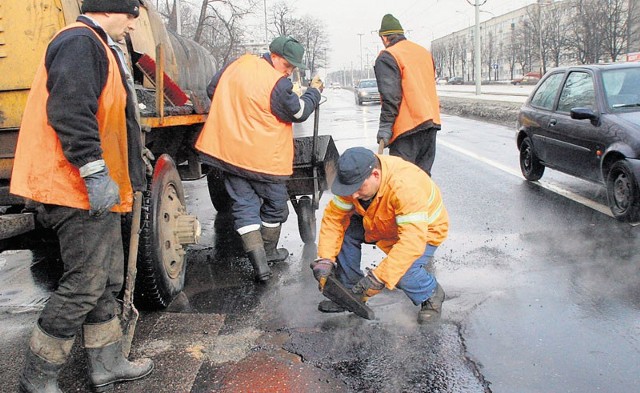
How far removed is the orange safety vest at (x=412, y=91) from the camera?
5.06 m

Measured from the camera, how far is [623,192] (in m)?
5.70

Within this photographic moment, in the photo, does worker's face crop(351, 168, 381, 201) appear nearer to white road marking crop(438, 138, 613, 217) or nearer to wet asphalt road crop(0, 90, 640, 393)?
wet asphalt road crop(0, 90, 640, 393)

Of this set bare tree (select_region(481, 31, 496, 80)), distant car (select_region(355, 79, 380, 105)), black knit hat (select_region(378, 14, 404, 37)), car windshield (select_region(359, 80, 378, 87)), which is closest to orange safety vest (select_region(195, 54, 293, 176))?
black knit hat (select_region(378, 14, 404, 37))

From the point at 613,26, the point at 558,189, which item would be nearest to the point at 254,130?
the point at 558,189

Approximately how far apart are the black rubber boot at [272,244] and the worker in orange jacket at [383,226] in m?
1.00

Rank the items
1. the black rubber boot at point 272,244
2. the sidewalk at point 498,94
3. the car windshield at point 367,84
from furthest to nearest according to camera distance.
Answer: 1. the car windshield at point 367,84
2. the sidewalk at point 498,94
3. the black rubber boot at point 272,244

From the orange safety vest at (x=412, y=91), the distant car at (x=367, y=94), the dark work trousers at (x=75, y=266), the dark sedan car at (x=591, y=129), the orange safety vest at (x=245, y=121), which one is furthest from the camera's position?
the distant car at (x=367, y=94)

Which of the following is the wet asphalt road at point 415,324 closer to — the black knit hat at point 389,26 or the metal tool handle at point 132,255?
the metal tool handle at point 132,255

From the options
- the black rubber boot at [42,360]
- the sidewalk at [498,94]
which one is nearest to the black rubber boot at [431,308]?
the black rubber boot at [42,360]

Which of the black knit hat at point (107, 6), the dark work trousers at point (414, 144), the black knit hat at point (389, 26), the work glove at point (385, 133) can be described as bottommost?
the dark work trousers at point (414, 144)

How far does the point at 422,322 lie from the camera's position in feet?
12.0

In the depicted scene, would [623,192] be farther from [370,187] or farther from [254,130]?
[254,130]

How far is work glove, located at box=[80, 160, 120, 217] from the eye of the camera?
2.57 metres

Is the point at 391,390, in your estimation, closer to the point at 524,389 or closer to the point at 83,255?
the point at 524,389
